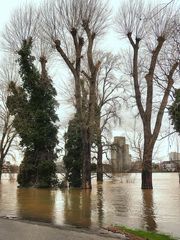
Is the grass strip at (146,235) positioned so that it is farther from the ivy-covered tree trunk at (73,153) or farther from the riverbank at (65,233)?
the ivy-covered tree trunk at (73,153)

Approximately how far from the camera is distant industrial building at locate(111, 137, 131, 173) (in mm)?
54778

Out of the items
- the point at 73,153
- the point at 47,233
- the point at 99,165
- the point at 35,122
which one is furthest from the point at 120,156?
the point at 47,233

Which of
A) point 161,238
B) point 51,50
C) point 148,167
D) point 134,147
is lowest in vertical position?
point 161,238

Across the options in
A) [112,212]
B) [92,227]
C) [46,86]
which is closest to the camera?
[92,227]

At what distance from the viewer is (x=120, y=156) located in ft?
194

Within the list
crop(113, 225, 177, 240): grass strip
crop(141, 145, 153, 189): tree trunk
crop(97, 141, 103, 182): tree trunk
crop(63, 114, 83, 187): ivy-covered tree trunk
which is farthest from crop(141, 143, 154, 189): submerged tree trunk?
crop(113, 225, 177, 240): grass strip

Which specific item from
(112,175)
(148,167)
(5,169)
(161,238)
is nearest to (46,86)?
(148,167)

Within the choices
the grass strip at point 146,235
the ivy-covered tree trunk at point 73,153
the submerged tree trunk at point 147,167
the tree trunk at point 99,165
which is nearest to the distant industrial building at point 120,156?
the tree trunk at point 99,165

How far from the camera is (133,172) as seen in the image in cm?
6112

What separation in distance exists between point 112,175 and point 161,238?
1688 inches

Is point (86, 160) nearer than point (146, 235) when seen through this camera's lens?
No

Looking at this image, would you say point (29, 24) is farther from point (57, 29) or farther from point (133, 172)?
point (133, 172)

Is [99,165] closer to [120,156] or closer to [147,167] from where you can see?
[120,156]

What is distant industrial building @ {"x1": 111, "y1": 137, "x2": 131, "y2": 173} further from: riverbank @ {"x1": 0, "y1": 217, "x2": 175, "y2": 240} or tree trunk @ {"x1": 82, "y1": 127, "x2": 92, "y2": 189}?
riverbank @ {"x1": 0, "y1": 217, "x2": 175, "y2": 240}
